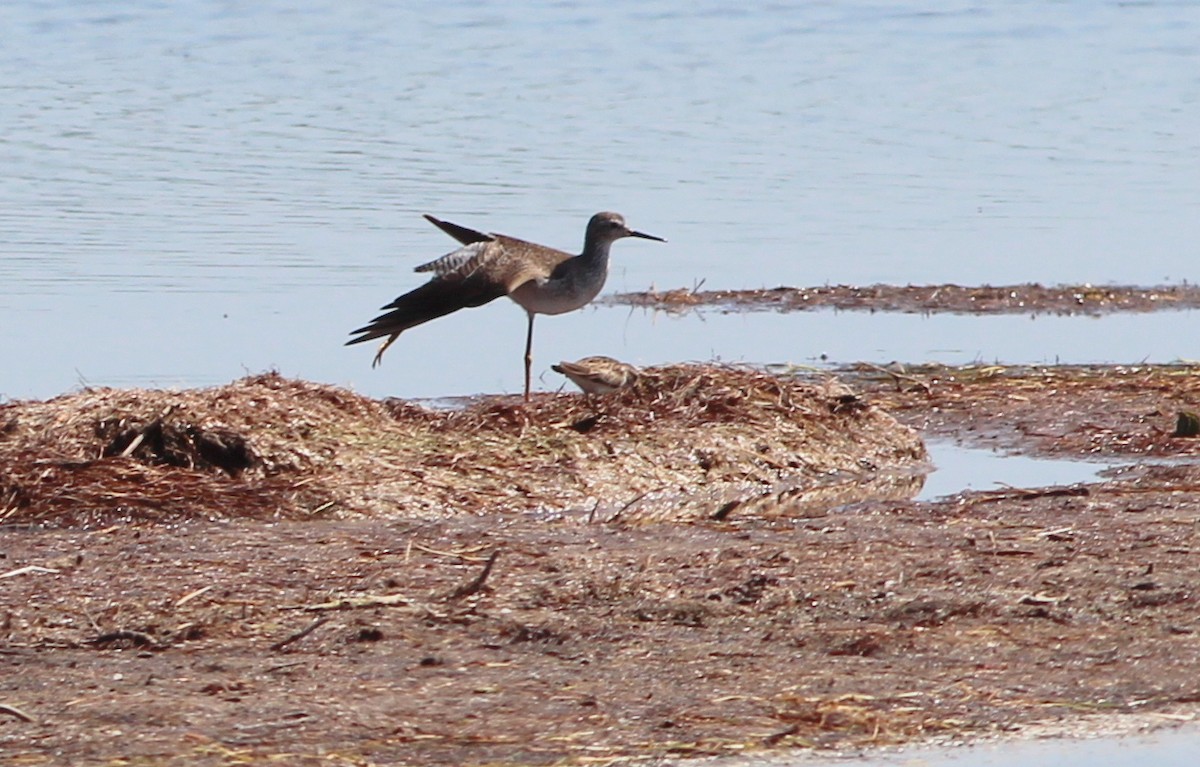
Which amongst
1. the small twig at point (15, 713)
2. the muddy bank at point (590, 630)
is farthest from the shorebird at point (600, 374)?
the small twig at point (15, 713)

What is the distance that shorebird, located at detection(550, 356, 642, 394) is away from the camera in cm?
1238

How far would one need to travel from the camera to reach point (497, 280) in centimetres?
1263

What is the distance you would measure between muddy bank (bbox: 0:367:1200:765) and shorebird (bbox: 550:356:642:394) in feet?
6.12

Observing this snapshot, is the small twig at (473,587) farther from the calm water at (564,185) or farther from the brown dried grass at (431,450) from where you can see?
the calm water at (564,185)

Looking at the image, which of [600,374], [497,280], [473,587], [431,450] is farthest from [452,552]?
[497,280]

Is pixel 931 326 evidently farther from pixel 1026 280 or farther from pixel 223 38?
pixel 223 38

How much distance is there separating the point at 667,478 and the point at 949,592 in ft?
9.87

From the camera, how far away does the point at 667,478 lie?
11.3m

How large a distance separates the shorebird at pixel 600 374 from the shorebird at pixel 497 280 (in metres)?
0.23

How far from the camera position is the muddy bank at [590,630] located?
687 centimetres

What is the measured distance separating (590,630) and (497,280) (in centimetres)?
483

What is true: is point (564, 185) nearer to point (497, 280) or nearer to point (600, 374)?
point (497, 280)

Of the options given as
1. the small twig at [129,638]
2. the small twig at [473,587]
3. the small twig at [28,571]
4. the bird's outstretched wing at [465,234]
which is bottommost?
the small twig at [129,638]

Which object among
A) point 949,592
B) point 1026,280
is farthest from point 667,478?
point 1026,280
